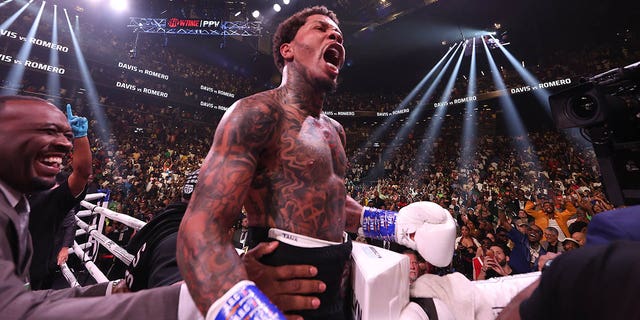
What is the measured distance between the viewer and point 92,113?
600 inches

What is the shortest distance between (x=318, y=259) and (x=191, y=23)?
18.8 m

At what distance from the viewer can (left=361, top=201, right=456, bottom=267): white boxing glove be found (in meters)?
1.48

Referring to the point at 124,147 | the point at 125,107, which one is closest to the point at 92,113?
the point at 125,107

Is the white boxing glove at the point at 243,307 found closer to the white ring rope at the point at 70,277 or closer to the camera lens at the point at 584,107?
the camera lens at the point at 584,107

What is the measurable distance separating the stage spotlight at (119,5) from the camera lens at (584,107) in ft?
65.8

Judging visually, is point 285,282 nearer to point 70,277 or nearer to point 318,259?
point 318,259

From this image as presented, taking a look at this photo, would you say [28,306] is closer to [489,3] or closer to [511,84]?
[489,3]

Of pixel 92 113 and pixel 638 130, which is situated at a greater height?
pixel 92 113

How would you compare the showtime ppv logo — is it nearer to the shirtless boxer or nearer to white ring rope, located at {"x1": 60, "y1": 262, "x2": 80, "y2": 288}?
white ring rope, located at {"x1": 60, "y1": 262, "x2": 80, "y2": 288}

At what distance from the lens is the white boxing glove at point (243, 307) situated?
740mm

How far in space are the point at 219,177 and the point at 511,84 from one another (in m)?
18.4

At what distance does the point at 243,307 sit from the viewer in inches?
29.8

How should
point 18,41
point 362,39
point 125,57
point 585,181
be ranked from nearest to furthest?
point 585,181, point 18,41, point 125,57, point 362,39

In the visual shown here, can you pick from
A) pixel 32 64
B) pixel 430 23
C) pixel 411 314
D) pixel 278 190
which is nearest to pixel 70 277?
pixel 278 190
